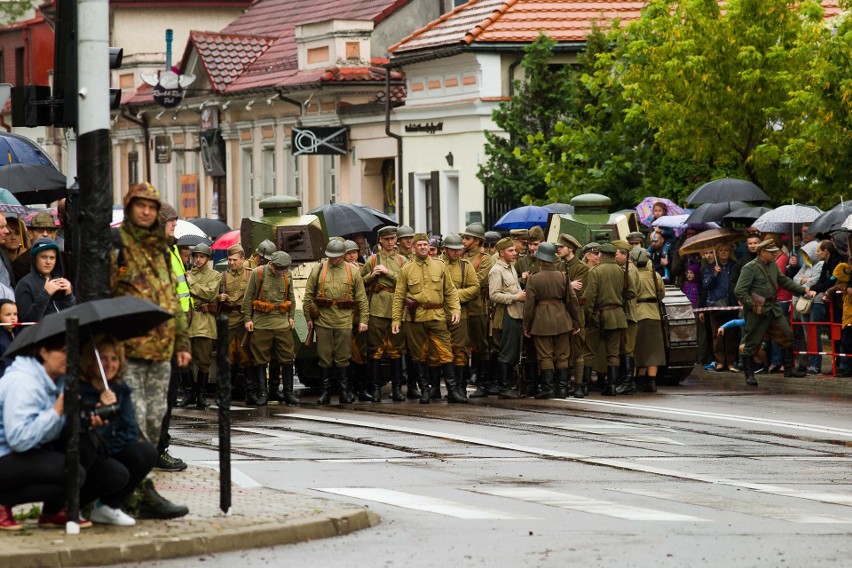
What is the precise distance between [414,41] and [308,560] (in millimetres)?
35007

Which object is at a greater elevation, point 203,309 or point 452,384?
point 203,309

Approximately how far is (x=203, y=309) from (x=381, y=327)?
2038 millimetres

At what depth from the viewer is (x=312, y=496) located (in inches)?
492

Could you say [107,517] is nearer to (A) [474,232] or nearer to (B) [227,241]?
(A) [474,232]

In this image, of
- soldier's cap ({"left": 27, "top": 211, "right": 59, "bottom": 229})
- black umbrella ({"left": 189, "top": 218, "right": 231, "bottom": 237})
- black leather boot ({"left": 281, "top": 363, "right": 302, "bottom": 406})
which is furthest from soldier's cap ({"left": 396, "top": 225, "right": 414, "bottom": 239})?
black umbrella ({"left": 189, "top": 218, "right": 231, "bottom": 237})

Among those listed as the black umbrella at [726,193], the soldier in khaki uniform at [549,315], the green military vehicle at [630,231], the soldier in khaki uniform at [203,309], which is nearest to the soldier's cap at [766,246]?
the green military vehicle at [630,231]

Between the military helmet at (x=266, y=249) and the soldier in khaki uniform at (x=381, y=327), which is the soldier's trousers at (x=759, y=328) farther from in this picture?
the military helmet at (x=266, y=249)

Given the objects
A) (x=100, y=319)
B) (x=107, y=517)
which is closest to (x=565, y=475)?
(x=107, y=517)

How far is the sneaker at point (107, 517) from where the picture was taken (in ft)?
35.1

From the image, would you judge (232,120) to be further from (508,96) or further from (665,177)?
(665,177)

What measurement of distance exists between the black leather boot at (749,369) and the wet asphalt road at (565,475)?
4.56ft

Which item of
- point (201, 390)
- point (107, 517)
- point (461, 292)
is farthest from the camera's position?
point (461, 292)

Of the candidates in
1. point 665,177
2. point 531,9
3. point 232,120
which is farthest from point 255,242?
point 232,120

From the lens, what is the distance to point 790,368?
24.9m
